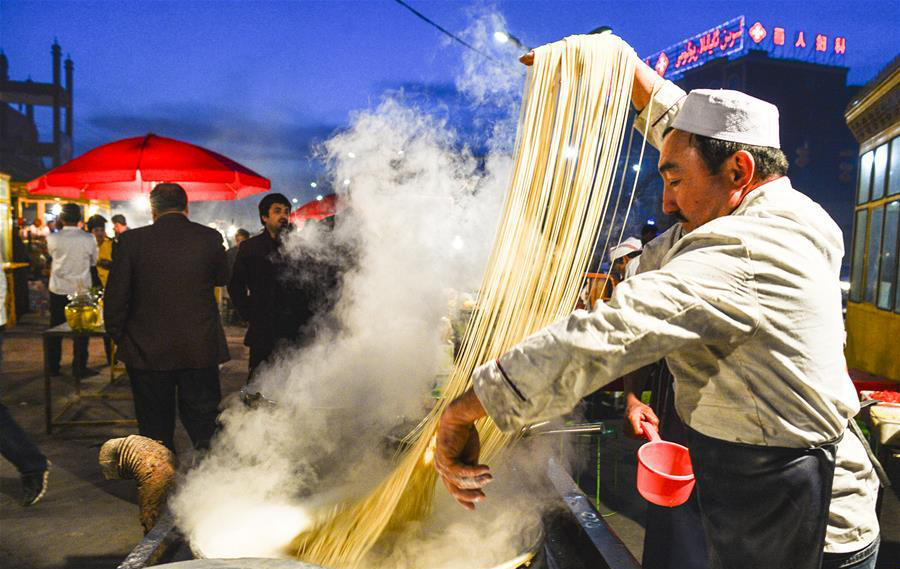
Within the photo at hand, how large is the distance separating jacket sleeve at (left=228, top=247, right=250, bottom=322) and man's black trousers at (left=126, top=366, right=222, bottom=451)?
0.80 metres

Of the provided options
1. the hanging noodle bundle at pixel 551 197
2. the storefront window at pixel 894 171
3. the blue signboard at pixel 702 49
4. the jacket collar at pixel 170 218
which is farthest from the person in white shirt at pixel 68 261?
the blue signboard at pixel 702 49

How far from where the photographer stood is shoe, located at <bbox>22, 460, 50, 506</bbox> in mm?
3992

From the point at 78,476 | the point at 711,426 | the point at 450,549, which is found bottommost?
the point at 78,476

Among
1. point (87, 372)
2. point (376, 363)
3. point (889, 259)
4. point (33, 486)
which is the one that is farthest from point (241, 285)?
point (889, 259)

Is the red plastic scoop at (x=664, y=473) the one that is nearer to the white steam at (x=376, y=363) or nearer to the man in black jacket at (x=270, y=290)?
the white steam at (x=376, y=363)

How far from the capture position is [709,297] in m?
1.09

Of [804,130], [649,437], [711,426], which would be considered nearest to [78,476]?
[649,437]

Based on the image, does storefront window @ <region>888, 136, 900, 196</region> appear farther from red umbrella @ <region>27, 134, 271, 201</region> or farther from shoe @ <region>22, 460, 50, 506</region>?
shoe @ <region>22, 460, 50, 506</region>

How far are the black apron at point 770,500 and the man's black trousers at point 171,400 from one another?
336 cm

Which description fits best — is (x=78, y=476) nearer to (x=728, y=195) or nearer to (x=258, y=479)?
(x=258, y=479)

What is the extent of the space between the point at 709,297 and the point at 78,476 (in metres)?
5.13

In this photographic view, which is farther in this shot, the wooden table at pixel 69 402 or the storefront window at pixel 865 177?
the storefront window at pixel 865 177

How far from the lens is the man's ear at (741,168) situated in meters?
1.36

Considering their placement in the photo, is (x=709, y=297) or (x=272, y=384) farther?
(x=272, y=384)
